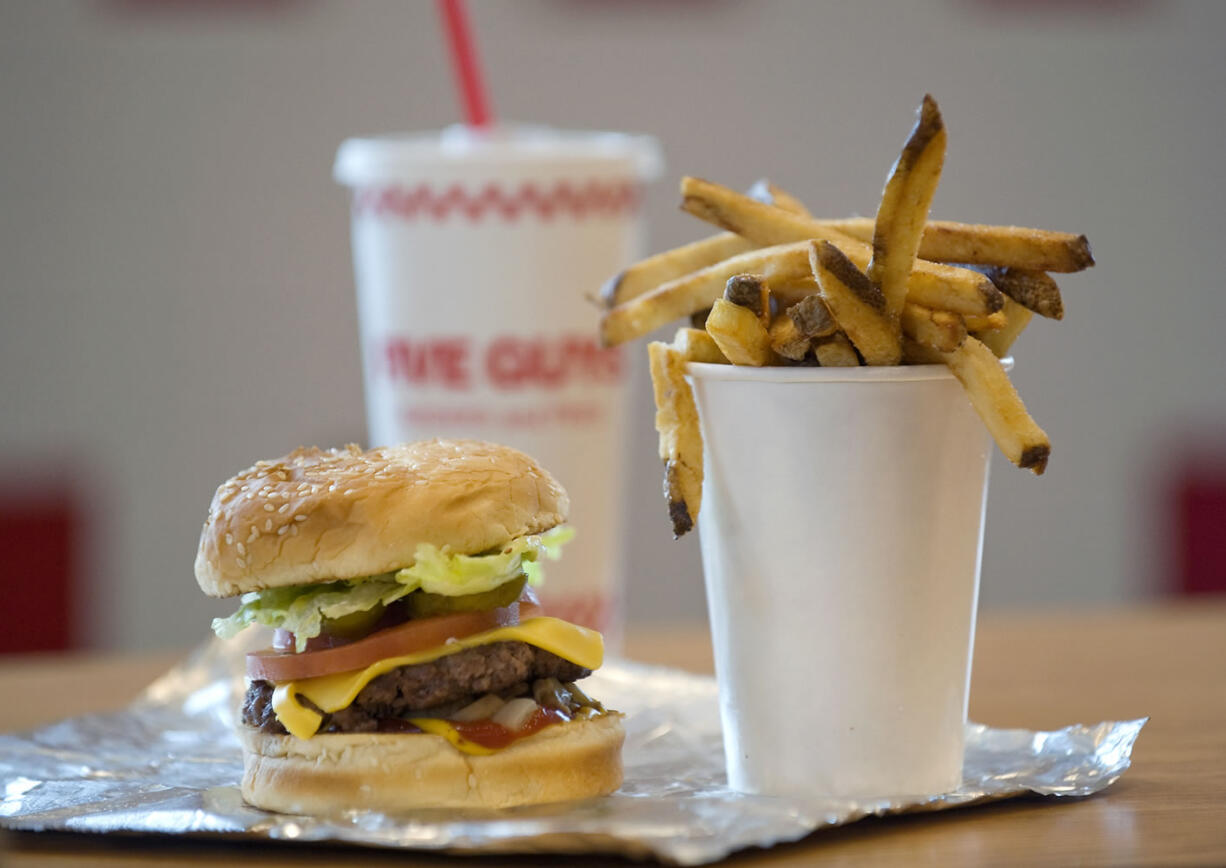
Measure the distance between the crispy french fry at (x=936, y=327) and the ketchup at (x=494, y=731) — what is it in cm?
65

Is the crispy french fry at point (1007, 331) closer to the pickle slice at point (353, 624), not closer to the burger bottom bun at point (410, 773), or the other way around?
the burger bottom bun at point (410, 773)

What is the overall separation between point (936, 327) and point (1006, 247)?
15 centimetres

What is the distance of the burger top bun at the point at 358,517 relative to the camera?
184cm

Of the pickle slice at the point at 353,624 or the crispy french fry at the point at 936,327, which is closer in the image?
the crispy french fry at the point at 936,327

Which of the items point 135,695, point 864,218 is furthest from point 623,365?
point 864,218

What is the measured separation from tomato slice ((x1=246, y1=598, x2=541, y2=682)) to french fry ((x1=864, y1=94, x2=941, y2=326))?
2.09 ft

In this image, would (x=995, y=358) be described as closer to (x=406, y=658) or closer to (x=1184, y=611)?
(x=406, y=658)

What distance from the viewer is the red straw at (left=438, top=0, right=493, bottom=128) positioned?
3.46m

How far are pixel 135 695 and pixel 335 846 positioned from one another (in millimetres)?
1273

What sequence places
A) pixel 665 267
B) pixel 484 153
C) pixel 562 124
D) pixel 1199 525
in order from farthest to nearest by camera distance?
pixel 562 124 < pixel 1199 525 < pixel 484 153 < pixel 665 267

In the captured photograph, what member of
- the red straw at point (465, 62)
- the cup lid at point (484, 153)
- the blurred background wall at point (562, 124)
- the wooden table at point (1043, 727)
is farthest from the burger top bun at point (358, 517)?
the blurred background wall at point (562, 124)

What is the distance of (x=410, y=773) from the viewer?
1.83 metres

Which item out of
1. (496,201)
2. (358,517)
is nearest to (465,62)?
(496,201)

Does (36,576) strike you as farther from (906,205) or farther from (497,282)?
(906,205)
